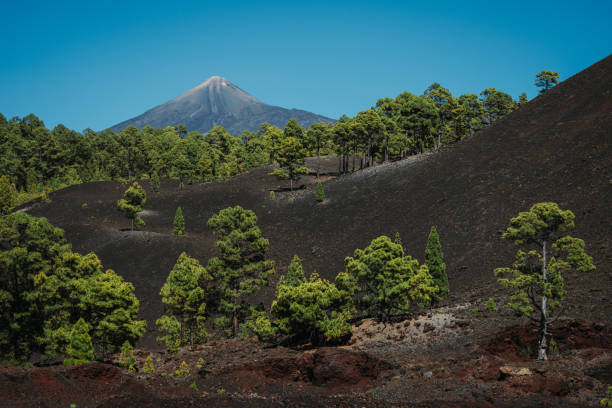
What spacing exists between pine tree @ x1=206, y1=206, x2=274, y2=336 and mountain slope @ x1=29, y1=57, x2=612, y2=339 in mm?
10594

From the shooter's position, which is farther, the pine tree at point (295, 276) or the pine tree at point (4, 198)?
the pine tree at point (4, 198)

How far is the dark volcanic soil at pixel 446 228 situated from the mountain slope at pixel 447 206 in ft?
0.75

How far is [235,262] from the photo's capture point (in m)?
36.2

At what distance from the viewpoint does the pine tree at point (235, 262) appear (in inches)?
1409

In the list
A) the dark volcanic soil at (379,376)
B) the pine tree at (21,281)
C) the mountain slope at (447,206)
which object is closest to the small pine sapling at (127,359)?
the dark volcanic soil at (379,376)

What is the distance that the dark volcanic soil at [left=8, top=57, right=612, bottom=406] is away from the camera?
18906 millimetres

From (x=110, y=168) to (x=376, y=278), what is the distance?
3769 inches

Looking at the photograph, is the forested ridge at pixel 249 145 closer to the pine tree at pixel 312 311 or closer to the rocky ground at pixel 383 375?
the pine tree at pixel 312 311

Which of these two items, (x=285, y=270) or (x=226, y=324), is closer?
(x=226, y=324)

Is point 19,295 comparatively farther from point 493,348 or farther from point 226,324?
point 493,348

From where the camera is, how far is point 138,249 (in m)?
57.8

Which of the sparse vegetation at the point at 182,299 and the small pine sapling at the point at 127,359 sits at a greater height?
the sparse vegetation at the point at 182,299

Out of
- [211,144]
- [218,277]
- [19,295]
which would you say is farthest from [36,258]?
[211,144]

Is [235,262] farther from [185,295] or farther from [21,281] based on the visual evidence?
[21,281]
